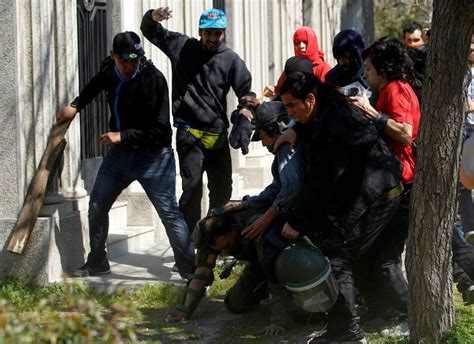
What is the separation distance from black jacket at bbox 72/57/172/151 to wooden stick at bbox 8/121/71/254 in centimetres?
32

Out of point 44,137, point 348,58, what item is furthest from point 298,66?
point 44,137

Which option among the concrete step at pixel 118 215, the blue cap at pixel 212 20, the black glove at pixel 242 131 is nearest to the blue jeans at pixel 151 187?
the black glove at pixel 242 131

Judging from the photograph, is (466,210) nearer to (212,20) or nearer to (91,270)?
(212,20)

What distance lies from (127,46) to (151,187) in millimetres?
1117

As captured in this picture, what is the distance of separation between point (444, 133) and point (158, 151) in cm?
301

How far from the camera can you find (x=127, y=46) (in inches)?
331

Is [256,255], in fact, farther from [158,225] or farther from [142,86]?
[158,225]

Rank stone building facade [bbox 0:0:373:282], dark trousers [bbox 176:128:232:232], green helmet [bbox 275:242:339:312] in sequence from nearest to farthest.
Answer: green helmet [bbox 275:242:339:312] → stone building facade [bbox 0:0:373:282] → dark trousers [bbox 176:128:232:232]

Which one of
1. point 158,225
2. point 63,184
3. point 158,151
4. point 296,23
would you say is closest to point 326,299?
point 158,151

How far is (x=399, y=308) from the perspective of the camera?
24.1 feet

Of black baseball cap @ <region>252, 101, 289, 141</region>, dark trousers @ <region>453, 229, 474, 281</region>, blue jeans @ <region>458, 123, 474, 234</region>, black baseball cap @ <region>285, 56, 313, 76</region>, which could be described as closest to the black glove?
black baseball cap @ <region>285, 56, 313, 76</region>

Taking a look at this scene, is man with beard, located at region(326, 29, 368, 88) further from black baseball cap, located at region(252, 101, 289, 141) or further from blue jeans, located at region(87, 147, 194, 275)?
blue jeans, located at region(87, 147, 194, 275)

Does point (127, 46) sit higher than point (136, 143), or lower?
higher

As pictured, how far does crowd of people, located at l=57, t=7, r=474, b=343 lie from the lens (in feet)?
21.9
